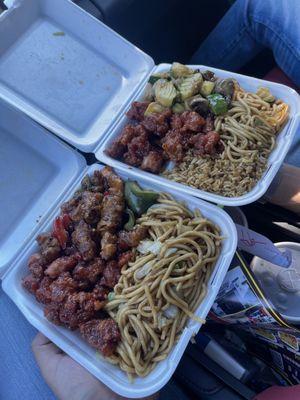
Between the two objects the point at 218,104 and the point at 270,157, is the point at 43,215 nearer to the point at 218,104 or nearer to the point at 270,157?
the point at 218,104

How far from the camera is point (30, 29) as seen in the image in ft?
6.63

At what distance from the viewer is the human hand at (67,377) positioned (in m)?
1.40

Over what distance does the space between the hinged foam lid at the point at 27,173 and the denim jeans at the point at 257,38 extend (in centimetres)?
Result: 104

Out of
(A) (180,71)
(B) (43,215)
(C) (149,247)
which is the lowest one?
(B) (43,215)

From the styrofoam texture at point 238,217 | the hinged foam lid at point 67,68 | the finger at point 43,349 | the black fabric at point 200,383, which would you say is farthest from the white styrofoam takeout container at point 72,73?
the black fabric at point 200,383

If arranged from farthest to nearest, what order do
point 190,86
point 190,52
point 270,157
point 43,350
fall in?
1. point 190,52
2. point 190,86
3. point 270,157
4. point 43,350

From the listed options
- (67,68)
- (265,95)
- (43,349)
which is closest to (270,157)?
(265,95)

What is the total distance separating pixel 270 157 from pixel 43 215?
3.30 ft

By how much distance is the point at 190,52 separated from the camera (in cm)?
253

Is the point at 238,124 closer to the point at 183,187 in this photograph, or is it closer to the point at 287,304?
the point at 183,187

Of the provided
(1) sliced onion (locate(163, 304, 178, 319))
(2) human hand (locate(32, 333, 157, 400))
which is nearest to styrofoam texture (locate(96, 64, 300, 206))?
(1) sliced onion (locate(163, 304, 178, 319))

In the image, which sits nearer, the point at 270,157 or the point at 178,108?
the point at 270,157

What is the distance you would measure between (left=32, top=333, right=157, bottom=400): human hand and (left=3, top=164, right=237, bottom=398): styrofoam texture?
0.06m

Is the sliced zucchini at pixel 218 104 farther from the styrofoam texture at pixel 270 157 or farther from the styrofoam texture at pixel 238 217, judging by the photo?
the styrofoam texture at pixel 238 217
